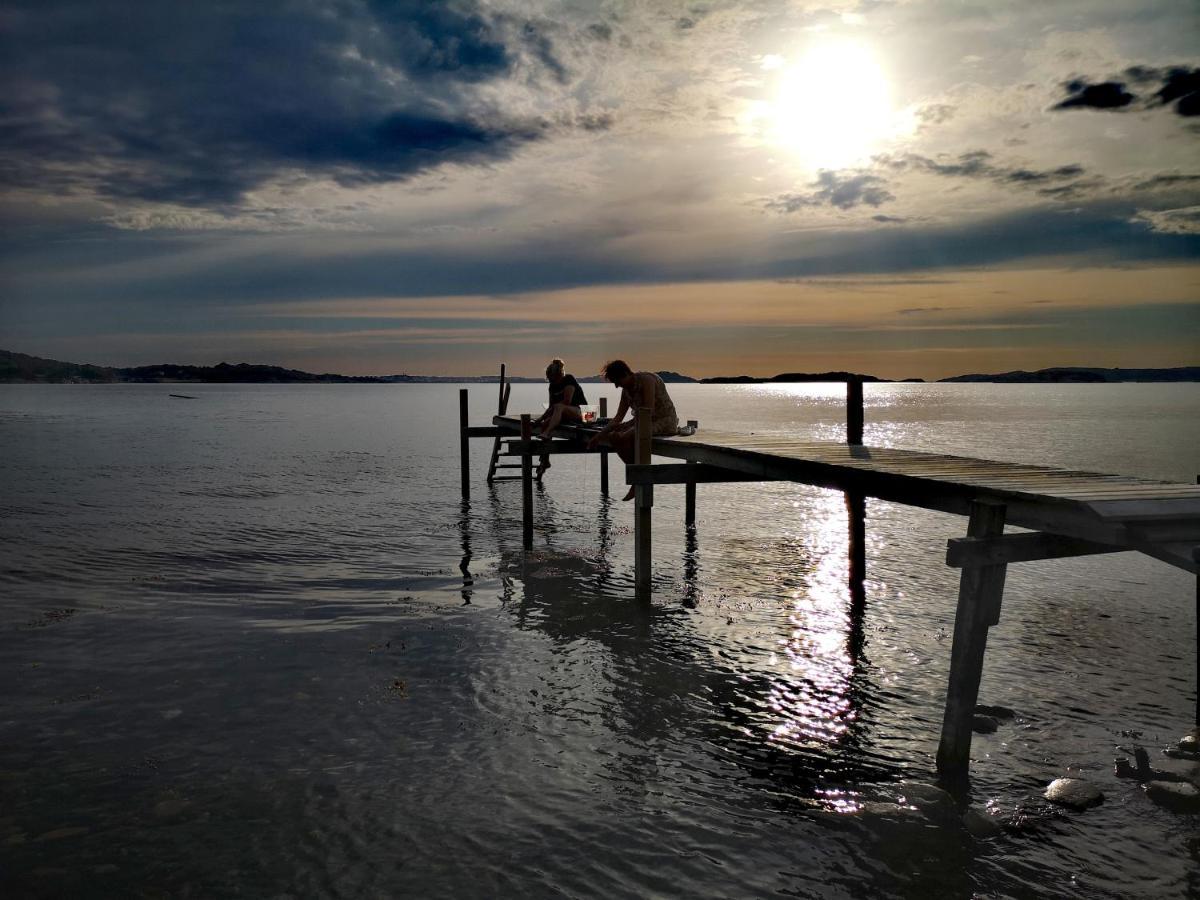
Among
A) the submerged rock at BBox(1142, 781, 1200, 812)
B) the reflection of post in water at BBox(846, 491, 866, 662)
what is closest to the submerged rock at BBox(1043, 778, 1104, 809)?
the submerged rock at BBox(1142, 781, 1200, 812)

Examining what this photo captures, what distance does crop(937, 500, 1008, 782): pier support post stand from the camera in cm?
627

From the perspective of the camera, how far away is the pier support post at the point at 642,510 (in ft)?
38.0

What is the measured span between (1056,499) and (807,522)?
1506 centimetres

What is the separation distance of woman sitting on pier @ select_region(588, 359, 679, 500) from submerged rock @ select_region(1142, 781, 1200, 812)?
23.1 ft

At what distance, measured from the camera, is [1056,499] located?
19.9 ft

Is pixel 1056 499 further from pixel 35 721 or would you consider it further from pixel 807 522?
pixel 807 522

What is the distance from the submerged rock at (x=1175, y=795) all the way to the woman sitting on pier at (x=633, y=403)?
7048 millimetres

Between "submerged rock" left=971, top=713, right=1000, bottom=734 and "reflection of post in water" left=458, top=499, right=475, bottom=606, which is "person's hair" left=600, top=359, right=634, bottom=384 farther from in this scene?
"submerged rock" left=971, top=713, right=1000, bottom=734

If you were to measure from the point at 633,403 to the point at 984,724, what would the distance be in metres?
6.63

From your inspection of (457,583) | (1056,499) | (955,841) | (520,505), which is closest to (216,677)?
(457,583)

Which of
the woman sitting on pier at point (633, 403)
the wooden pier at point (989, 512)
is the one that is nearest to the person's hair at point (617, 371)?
the woman sitting on pier at point (633, 403)

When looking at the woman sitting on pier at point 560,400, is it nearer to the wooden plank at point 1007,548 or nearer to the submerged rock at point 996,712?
the submerged rock at point 996,712

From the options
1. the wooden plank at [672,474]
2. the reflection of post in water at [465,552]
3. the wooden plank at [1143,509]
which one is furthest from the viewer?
the reflection of post in water at [465,552]

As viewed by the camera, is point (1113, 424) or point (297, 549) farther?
point (1113, 424)
